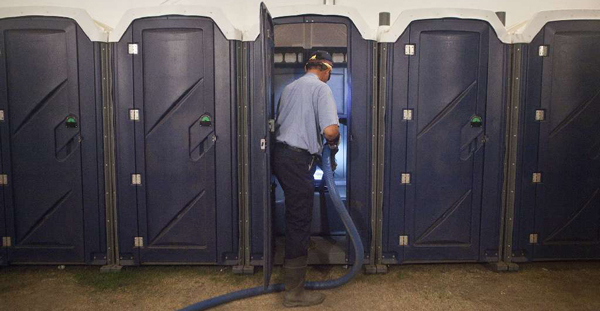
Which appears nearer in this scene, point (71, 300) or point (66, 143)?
point (71, 300)

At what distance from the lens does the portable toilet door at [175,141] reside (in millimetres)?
3082

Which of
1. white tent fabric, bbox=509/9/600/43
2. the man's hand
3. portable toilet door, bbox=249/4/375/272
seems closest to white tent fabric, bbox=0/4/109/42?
portable toilet door, bbox=249/4/375/272

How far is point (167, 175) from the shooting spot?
10.5 ft

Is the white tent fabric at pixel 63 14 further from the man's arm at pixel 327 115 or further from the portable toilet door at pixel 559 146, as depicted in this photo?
the portable toilet door at pixel 559 146

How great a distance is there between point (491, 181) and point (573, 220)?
2.46 feet

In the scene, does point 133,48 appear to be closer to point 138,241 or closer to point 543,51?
point 138,241

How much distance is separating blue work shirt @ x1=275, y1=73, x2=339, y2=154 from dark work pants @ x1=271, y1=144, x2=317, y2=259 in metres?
0.09

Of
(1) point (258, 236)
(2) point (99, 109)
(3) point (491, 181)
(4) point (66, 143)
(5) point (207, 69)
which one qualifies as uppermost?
(5) point (207, 69)

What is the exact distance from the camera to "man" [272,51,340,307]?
2678 millimetres

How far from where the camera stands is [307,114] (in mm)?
2711

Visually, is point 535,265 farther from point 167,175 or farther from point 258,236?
point 167,175

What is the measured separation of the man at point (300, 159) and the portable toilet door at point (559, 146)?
1.66m

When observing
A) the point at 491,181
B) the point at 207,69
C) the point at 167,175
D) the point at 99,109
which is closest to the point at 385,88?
the point at 491,181

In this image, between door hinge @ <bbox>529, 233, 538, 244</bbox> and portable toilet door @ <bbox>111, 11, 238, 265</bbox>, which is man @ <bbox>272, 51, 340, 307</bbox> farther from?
door hinge @ <bbox>529, 233, 538, 244</bbox>
